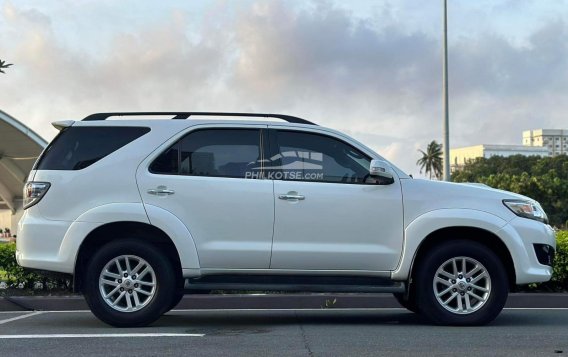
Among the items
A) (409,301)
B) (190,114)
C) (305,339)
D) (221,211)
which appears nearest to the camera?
(305,339)

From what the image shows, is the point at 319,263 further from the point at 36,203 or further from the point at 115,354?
the point at 36,203

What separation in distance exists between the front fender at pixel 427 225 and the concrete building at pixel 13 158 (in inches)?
1871

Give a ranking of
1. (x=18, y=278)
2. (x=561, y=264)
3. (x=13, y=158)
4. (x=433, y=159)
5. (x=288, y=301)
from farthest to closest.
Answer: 1. (x=433, y=159)
2. (x=13, y=158)
3. (x=561, y=264)
4. (x=18, y=278)
5. (x=288, y=301)

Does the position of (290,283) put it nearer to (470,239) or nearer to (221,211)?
(221,211)

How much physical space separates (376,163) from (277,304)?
113 inches

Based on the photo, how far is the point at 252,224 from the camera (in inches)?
278

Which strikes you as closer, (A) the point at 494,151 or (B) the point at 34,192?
(B) the point at 34,192

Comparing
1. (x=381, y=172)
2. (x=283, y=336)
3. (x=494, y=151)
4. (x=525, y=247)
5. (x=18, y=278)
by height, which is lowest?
(x=283, y=336)

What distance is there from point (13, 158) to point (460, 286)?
203 ft

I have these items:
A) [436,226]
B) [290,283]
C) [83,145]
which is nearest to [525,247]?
[436,226]

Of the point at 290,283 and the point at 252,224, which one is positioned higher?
the point at 252,224

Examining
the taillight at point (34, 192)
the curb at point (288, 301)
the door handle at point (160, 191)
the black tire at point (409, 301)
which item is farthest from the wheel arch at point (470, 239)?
the taillight at point (34, 192)

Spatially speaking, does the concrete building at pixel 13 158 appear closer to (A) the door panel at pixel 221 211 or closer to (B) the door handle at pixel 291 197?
(A) the door panel at pixel 221 211

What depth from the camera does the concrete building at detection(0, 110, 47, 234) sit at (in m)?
57.1
